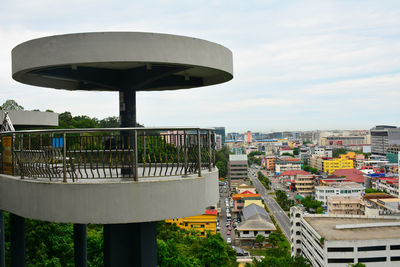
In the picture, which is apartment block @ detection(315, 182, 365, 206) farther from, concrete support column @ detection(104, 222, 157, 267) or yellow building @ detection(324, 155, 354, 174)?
concrete support column @ detection(104, 222, 157, 267)

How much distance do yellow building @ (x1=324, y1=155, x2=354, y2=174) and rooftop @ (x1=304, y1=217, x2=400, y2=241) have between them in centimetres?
8493

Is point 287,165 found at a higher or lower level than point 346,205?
higher

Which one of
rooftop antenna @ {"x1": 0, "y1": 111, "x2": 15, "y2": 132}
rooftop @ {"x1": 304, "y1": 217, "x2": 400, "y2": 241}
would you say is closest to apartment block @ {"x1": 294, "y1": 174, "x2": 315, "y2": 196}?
rooftop @ {"x1": 304, "y1": 217, "x2": 400, "y2": 241}

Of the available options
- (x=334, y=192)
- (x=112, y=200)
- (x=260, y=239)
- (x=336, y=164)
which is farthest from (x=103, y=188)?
(x=336, y=164)

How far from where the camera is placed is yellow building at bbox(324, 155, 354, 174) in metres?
129

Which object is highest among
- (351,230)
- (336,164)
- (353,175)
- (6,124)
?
(6,124)

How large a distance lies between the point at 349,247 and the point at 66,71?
4033cm

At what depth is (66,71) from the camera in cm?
654

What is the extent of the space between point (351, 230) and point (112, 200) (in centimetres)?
4455

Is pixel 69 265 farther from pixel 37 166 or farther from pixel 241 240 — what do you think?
pixel 241 240

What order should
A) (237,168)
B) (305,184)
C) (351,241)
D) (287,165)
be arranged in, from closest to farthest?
(351,241) < (305,184) < (237,168) < (287,165)

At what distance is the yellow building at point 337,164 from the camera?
129000 mm

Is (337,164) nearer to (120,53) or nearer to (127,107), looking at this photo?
(127,107)

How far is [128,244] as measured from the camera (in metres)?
6.04
